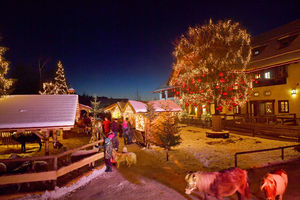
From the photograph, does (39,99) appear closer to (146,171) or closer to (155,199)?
(146,171)

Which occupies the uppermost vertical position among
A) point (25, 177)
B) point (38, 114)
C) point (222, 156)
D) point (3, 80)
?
point (3, 80)

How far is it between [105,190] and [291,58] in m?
20.2

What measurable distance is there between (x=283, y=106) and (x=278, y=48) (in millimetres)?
6989

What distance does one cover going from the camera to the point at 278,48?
20234 mm

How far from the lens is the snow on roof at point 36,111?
24.8ft

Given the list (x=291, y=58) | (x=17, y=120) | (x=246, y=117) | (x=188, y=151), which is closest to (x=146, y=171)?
(x=188, y=151)

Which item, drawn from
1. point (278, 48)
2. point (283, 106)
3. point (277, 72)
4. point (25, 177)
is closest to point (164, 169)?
point (25, 177)

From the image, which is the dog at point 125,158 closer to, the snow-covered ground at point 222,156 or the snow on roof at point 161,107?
the snow-covered ground at point 222,156

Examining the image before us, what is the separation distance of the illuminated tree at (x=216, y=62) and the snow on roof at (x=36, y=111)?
9195mm

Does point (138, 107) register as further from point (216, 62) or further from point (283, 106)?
point (283, 106)

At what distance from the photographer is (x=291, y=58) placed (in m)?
17.1

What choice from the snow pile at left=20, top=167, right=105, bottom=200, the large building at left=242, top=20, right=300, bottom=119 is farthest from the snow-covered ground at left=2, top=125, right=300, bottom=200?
the large building at left=242, top=20, right=300, bottom=119

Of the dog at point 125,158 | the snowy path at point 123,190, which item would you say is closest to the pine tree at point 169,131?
the dog at point 125,158

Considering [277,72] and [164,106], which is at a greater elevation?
[277,72]
